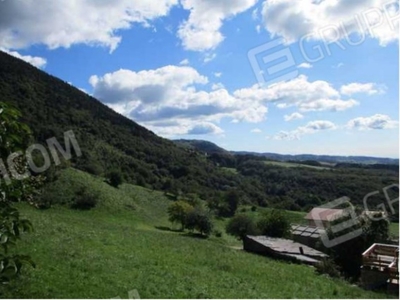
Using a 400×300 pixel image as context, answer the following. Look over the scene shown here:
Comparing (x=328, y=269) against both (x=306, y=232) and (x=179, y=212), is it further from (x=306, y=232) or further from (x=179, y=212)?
(x=179, y=212)

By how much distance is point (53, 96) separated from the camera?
100m

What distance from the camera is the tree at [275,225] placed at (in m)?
47.6

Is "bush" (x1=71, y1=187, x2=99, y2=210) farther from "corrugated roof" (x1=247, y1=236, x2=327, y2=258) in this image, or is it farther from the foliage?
the foliage

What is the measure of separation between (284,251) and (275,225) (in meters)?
19.4

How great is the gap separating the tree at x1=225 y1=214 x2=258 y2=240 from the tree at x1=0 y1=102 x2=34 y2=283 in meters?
49.5

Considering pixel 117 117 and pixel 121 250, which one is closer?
pixel 121 250

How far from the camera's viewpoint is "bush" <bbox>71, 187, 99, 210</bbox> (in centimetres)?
4884

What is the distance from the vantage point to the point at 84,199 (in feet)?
162

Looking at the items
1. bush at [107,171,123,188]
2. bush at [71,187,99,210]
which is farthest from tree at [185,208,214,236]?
bush at [107,171,123,188]

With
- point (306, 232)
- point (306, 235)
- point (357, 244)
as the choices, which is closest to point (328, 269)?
point (357, 244)

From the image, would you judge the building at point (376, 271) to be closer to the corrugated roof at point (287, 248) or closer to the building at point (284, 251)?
the building at point (284, 251)

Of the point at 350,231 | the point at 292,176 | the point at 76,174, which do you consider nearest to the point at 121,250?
the point at 350,231

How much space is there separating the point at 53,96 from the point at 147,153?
1130 inches

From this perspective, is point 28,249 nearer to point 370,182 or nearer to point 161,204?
point 161,204
